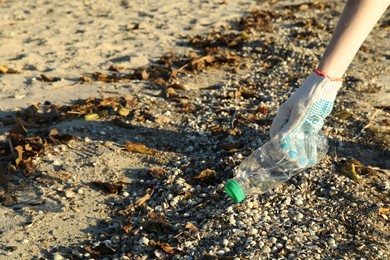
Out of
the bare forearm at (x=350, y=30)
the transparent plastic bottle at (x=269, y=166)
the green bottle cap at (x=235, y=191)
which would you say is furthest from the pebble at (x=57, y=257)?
the bare forearm at (x=350, y=30)

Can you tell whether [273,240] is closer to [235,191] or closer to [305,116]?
[235,191]

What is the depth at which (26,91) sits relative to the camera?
226 inches

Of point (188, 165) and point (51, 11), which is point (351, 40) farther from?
point (51, 11)

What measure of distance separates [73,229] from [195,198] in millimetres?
802

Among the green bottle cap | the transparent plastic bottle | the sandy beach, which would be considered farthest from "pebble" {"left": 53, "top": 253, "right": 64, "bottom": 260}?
the transparent plastic bottle

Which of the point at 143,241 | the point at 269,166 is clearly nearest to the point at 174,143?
the point at 269,166

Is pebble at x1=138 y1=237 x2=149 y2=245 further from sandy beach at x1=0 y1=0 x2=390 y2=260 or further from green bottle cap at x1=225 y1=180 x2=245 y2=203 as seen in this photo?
green bottle cap at x1=225 y1=180 x2=245 y2=203

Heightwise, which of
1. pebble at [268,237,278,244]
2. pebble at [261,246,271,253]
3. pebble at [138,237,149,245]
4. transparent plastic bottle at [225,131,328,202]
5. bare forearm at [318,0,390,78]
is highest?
bare forearm at [318,0,390,78]

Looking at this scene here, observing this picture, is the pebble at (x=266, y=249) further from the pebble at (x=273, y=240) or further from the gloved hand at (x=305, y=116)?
the gloved hand at (x=305, y=116)

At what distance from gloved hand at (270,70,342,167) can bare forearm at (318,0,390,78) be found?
0.08m

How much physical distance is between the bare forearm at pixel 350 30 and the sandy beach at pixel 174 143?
3.25ft

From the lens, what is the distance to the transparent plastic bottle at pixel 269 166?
150 inches

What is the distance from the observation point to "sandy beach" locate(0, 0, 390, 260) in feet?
11.3

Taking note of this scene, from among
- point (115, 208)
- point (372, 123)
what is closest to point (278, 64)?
point (372, 123)
